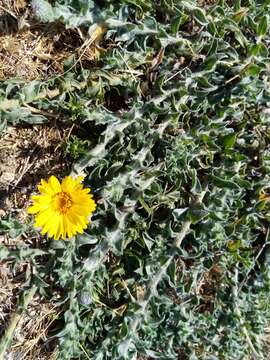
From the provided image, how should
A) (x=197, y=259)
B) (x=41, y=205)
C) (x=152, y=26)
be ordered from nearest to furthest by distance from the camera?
1. (x=41, y=205)
2. (x=152, y=26)
3. (x=197, y=259)

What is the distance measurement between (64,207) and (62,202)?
0.03 m

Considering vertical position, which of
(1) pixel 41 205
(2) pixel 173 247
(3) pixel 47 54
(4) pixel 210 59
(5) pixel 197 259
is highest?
(3) pixel 47 54

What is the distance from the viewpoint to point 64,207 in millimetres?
3184

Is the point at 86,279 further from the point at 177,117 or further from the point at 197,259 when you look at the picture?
the point at 177,117

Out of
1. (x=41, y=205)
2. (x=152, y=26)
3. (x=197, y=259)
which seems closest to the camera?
(x=41, y=205)

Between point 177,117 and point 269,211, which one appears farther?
point 269,211

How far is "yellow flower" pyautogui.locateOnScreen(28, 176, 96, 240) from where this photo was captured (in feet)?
10.3

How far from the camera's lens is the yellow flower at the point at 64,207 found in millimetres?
3133

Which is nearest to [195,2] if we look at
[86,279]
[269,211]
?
[269,211]

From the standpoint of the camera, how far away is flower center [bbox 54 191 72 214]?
318 centimetres

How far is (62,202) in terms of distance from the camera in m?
3.19

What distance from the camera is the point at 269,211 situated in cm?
388

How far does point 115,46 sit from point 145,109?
1.50 ft

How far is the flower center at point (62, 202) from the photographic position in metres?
3.18
